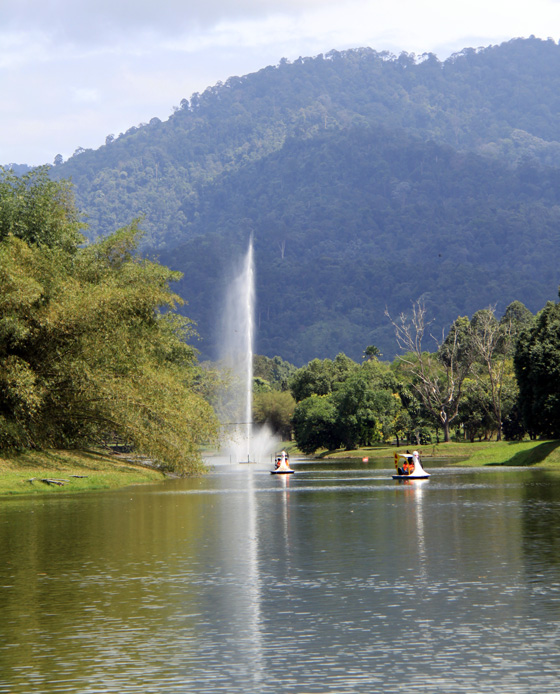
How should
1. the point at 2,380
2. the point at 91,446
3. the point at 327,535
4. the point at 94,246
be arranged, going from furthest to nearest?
the point at 91,446 → the point at 94,246 → the point at 2,380 → the point at 327,535

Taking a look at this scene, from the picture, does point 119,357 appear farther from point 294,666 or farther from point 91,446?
point 294,666

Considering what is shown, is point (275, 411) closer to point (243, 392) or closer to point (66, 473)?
point (243, 392)

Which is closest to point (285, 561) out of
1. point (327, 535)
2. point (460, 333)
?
point (327, 535)

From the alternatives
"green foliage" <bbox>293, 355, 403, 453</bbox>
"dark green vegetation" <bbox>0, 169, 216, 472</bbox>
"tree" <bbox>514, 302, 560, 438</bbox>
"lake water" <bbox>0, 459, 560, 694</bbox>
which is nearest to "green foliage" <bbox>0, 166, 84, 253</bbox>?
"dark green vegetation" <bbox>0, 169, 216, 472</bbox>

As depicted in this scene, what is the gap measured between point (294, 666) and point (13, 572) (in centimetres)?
1088

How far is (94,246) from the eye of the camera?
6950 cm

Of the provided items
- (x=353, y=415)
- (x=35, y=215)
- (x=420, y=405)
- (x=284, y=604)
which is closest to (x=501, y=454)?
(x=35, y=215)

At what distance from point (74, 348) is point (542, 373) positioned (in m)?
42.8

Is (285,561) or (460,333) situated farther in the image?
(460,333)

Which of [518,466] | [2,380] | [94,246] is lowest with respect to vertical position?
[518,466]

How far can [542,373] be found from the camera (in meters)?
81.5

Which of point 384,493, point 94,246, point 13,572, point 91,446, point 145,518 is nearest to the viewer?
point 13,572

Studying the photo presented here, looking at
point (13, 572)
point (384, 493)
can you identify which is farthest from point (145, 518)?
point (384, 493)

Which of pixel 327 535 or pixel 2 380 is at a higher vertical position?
pixel 2 380
